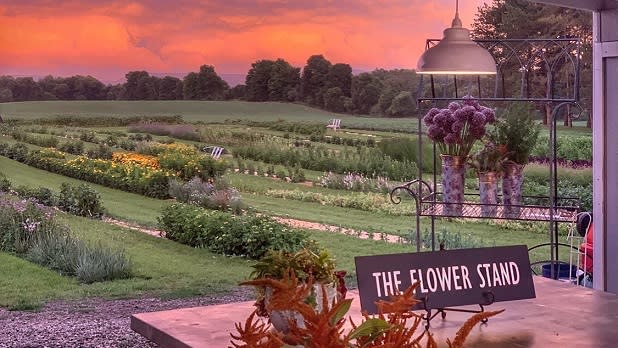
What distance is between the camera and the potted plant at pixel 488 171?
4898 mm

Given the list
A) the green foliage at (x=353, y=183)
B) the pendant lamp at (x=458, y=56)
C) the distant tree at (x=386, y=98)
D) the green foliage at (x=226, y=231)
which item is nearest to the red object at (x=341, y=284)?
the pendant lamp at (x=458, y=56)

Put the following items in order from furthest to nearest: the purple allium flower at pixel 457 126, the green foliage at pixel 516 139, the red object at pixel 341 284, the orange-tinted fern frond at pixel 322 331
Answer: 1. the green foliage at pixel 516 139
2. the purple allium flower at pixel 457 126
3. the red object at pixel 341 284
4. the orange-tinted fern frond at pixel 322 331

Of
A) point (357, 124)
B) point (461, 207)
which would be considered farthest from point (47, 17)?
point (461, 207)

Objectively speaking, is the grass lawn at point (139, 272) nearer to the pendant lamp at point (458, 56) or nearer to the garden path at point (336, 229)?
the garden path at point (336, 229)

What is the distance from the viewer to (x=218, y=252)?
7555mm

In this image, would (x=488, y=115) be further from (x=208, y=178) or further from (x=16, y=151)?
(x=16, y=151)

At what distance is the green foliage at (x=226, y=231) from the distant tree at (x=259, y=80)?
3.38 feet

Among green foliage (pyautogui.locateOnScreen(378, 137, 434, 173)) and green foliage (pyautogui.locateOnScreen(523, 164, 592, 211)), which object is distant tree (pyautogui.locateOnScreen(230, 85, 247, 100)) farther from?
green foliage (pyautogui.locateOnScreen(523, 164, 592, 211))

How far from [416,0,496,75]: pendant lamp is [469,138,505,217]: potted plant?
5.09 feet

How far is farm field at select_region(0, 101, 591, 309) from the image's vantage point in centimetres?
712

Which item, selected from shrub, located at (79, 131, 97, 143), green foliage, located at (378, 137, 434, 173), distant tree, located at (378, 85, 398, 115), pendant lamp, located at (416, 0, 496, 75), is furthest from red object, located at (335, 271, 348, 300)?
distant tree, located at (378, 85, 398, 115)

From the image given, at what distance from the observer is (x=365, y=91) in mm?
8227

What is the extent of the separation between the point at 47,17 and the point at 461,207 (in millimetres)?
3762

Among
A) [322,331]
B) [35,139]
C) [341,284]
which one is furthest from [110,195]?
[322,331]
